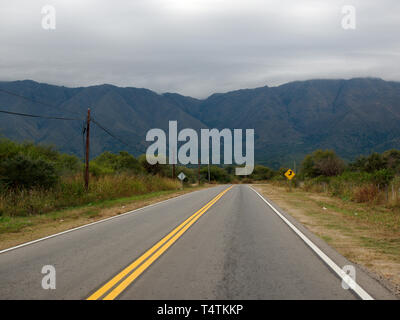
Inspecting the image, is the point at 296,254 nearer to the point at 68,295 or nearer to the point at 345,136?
the point at 68,295

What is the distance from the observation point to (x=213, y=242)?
9.64 m

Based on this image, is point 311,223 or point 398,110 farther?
point 398,110

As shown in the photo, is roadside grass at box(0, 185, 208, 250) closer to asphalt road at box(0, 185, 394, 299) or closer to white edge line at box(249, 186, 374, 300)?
asphalt road at box(0, 185, 394, 299)

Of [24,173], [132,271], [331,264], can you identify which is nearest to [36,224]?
[24,173]

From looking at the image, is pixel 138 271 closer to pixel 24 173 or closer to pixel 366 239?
pixel 366 239

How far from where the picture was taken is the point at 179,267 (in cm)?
697

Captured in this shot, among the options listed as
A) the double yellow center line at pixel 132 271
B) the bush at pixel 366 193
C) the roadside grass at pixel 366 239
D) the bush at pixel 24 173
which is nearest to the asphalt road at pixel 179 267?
the double yellow center line at pixel 132 271

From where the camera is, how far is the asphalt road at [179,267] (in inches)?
219

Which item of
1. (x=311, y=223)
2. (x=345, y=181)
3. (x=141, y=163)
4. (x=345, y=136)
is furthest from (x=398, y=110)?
(x=311, y=223)

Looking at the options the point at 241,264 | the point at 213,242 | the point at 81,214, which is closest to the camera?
the point at 241,264

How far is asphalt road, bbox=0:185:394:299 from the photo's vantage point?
555cm

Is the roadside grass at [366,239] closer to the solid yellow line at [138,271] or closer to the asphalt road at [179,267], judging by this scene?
the asphalt road at [179,267]

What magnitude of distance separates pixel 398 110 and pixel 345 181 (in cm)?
16293

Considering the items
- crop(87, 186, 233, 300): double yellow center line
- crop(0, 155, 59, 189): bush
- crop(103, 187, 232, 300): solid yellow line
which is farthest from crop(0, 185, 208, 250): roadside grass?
crop(103, 187, 232, 300): solid yellow line
